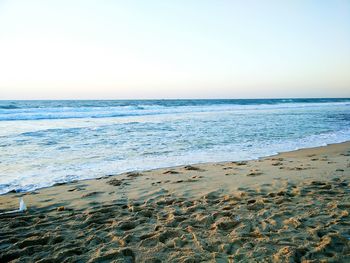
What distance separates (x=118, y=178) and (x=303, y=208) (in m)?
3.79

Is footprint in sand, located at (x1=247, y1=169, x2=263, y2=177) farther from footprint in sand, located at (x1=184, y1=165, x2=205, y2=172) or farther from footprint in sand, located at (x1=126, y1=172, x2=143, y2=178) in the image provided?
footprint in sand, located at (x1=126, y1=172, x2=143, y2=178)

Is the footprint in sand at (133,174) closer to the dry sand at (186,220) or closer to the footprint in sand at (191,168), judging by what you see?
the dry sand at (186,220)

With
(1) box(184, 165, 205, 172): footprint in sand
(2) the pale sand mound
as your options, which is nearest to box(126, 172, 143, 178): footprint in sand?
(1) box(184, 165, 205, 172): footprint in sand

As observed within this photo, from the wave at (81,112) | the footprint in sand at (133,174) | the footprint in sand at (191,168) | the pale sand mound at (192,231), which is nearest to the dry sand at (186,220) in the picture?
the pale sand mound at (192,231)

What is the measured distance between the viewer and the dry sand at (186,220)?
9.50 ft

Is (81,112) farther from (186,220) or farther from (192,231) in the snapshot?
(192,231)

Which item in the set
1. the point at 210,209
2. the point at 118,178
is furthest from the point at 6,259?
the point at 118,178

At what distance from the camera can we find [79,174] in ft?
21.7

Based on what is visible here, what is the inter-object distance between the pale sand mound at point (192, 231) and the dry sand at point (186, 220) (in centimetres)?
1

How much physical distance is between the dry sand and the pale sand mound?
0.04ft

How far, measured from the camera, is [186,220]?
3.71 m

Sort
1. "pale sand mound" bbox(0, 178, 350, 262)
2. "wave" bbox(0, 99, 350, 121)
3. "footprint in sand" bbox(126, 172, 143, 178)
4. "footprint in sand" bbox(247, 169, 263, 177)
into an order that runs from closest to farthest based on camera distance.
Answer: "pale sand mound" bbox(0, 178, 350, 262)
"footprint in sand" bbox(247, 169, 263, 177)
"footprint in sand" bbox(126, 172, 143, 178)
"wave" bbox(0, 99, 350, 121)

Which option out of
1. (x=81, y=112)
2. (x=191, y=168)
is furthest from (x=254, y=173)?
(x=81, y=112)

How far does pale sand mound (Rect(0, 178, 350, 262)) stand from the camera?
9.36 ft
